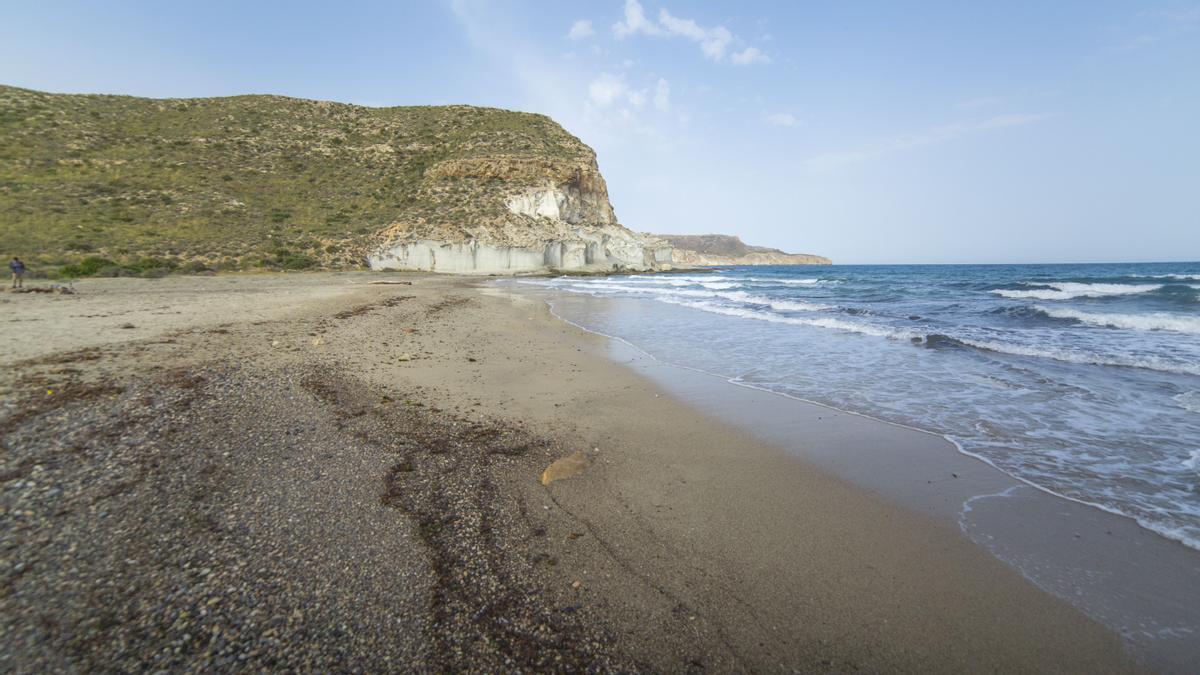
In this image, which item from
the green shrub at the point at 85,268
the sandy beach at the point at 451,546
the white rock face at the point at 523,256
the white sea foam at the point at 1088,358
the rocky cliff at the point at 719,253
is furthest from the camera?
the rocky cliff at the point at 719,253

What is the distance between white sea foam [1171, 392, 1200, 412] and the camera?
6549mm

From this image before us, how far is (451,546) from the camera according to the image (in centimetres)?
304

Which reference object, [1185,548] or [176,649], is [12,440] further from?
[1185,548]

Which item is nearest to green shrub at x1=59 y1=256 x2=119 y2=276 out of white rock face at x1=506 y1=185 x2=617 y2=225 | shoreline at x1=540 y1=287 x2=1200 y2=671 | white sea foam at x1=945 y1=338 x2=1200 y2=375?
white rock face at x1=506 y1=185 x2=617 y2=225

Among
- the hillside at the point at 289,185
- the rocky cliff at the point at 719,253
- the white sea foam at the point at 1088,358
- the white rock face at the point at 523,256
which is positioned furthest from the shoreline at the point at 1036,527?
the rocky cliff at the point at 719,253

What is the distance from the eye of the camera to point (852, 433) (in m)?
5.79

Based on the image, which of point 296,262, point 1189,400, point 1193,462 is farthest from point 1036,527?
point 296,262

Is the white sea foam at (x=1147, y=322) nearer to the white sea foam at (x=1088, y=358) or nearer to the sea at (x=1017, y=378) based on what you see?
A: the sea at (x=1017, y=378)

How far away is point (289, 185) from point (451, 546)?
52.3m

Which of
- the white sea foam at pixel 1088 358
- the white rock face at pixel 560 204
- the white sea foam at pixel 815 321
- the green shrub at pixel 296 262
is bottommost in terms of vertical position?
the white sea foam at pixel 815 321

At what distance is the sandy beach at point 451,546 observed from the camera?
2.25 m

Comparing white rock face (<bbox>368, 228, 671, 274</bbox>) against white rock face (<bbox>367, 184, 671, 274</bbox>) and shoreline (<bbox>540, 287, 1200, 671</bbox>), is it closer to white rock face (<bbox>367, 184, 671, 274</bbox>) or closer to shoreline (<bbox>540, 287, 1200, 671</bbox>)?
white rock face (<bbox>367, 184, 671, 274</bbox>)

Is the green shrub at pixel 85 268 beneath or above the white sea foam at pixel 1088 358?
above

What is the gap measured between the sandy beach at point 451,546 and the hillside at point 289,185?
110 feet
